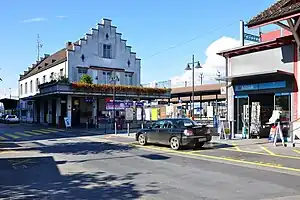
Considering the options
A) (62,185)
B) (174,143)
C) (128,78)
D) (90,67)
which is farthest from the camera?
(128,78)

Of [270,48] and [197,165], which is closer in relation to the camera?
[197,165]

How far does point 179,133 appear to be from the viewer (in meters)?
17.1

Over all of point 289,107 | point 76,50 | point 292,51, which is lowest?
point 289,107

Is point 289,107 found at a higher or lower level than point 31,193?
higher

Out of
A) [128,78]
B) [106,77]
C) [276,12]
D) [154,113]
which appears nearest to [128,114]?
[154,113]

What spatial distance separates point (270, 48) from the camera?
20.2 m

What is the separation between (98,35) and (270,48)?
31.0 metres

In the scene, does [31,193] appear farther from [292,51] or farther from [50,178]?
[292,51]

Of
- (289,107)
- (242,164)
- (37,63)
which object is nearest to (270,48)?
(289,107)

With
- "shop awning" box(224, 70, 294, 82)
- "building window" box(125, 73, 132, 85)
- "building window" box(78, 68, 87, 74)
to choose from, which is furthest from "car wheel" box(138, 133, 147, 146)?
"building window" box(125, 73, 132, 85)

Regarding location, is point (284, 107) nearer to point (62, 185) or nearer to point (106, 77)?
point (62, 185)

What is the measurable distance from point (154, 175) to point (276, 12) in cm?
1039

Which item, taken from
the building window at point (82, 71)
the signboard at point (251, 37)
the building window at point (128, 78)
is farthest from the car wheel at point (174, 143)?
the building window at point (128, 78)

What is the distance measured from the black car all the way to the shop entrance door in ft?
17.4
